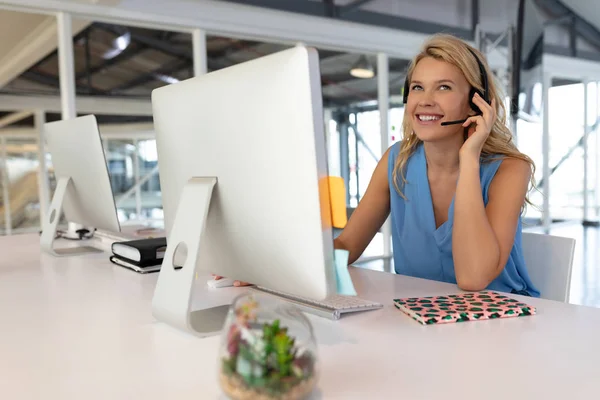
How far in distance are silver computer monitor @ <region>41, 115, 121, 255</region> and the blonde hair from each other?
99cm

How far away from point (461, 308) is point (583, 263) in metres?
5.11

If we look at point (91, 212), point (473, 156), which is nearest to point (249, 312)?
point (473, 156)

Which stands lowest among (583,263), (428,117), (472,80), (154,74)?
(583,263)

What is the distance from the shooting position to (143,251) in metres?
1.72

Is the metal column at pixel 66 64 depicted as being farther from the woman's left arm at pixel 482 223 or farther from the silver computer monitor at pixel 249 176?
the woman's left arm at pixel 482 223

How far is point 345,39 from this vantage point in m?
5.61

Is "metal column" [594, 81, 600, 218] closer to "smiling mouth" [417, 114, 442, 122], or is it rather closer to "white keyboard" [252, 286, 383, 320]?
"smiling mouth" [417, 114, 442, 122]

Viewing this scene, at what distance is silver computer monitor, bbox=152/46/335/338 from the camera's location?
2.79ft

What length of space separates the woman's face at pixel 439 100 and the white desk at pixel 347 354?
1.65 ft

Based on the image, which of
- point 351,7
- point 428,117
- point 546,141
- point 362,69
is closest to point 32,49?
point 351,7

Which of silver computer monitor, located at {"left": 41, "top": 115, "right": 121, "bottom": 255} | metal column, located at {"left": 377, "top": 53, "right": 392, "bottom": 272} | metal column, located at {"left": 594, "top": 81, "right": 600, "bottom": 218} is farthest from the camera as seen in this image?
metal column, located at {"left": 594, "top": 81, "right": 600, "bottom": 218}

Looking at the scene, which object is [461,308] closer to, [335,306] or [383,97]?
[335,306]

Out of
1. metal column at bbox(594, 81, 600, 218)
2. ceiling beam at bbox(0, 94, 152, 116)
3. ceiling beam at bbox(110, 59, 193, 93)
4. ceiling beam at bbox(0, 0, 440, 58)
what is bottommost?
metal column at bbox(594, 81, 600, 218)

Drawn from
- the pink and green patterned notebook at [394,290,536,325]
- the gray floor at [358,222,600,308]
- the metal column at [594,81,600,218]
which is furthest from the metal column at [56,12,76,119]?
the metal column at [594,81,600,218]
